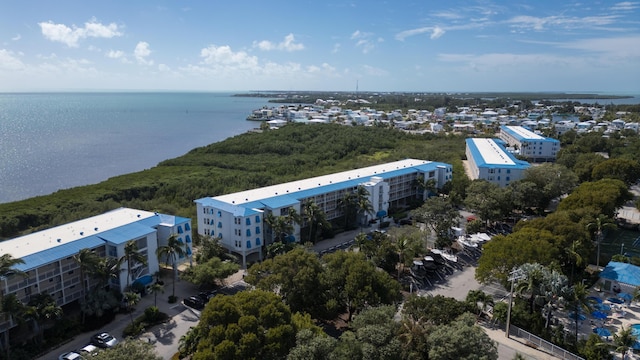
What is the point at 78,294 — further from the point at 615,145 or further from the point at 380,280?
the point at 615,145

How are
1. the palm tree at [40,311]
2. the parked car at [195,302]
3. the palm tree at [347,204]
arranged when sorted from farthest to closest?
the palm tree at [347,204] → the parked car at [195,302] → the palm tree at [40,311]

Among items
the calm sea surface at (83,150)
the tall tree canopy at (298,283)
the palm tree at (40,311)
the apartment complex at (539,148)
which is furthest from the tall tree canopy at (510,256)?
the calm sea surface at (83,150)

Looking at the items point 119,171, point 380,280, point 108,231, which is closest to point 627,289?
point 380,280

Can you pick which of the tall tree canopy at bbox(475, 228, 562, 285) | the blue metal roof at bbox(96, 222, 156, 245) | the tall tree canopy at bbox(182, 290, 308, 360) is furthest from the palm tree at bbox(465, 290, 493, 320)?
the blue metal roof at bbox(96, 222, 156, 245)

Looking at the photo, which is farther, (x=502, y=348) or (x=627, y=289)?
(x=627, y=289)

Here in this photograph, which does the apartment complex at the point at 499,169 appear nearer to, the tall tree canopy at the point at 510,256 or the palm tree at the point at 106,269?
the tall tree canopy at the point at 510,256

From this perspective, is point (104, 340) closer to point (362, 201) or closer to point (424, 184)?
point (362, 201)

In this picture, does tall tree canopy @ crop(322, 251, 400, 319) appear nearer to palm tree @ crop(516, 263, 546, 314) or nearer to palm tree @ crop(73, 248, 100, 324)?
palm tree @ crop(516, 263, 546, 314)
